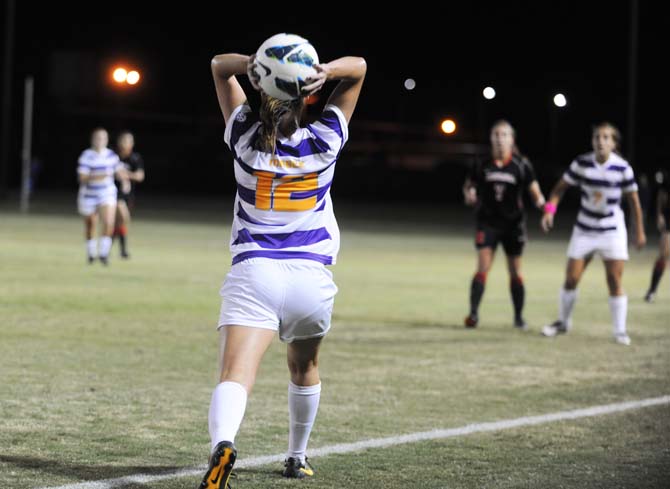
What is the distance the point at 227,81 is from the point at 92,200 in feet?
53.9

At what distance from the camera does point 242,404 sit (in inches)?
213

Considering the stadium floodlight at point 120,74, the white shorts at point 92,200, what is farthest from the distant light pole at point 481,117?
the white shorts at point 92,200

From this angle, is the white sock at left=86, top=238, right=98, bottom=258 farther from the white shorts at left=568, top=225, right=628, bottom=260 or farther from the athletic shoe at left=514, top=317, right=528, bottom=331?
the white shorts at left=568, top=225, right=628, bottom=260

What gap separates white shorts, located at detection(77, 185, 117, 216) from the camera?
21.6 m

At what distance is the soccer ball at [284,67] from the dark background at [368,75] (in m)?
44.1

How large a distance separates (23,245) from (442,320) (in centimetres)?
1213

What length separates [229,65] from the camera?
18.3 feet

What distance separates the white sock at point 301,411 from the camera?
629 centimetres

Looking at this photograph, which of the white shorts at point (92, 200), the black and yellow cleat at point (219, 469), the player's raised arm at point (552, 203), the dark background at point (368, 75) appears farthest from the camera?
the dark background at point (368, 75)

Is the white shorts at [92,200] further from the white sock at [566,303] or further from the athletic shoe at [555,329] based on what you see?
the white sock at [566,303]

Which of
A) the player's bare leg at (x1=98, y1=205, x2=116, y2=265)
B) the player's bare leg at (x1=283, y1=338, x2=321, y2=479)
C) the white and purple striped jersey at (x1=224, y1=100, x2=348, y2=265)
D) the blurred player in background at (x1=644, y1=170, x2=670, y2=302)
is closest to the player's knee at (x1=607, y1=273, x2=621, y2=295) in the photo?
the blurred player in background at (x1=644, y1=170, x2=670, y2=302)

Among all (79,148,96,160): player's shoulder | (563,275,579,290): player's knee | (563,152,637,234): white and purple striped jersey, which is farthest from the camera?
(79,148,96,160): player's shoulder

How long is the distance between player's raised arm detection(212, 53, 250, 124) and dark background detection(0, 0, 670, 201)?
143 feet

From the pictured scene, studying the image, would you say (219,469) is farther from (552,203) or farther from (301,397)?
(552,203)
